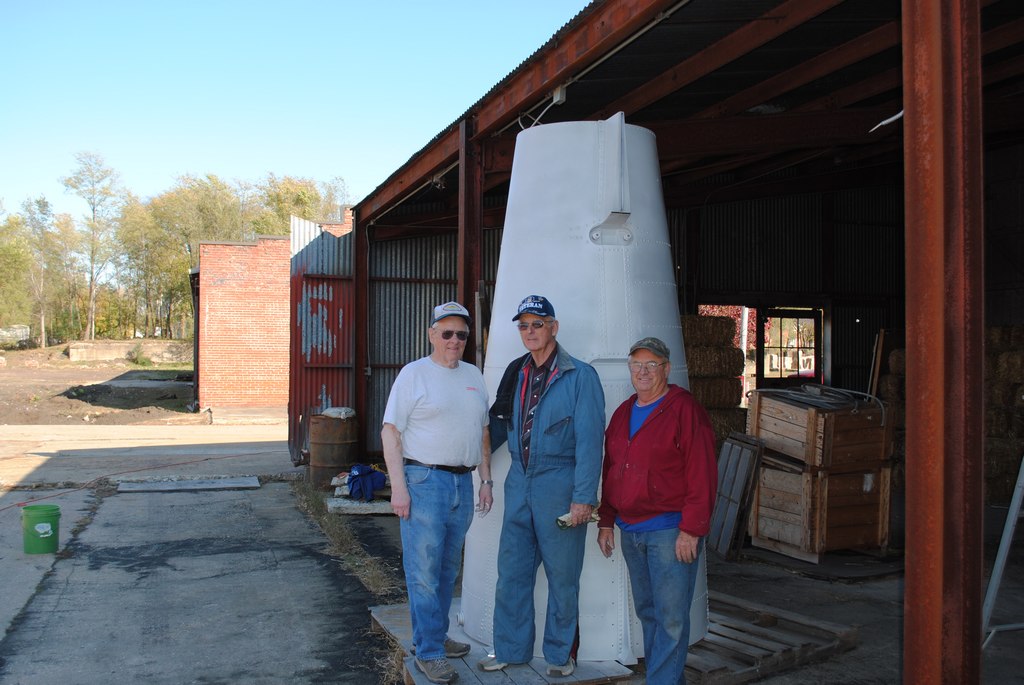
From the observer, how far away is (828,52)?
25.7ft

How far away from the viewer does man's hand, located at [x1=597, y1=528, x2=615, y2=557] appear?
4.46 meters

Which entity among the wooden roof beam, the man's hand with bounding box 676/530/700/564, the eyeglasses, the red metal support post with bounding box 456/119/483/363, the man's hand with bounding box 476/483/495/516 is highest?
the wooden roof beam

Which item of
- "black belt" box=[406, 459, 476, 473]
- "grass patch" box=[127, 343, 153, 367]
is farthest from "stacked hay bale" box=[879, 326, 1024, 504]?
"grass patch" box=[127, 343, 153, 367]

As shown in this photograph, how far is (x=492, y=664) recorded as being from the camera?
466cm

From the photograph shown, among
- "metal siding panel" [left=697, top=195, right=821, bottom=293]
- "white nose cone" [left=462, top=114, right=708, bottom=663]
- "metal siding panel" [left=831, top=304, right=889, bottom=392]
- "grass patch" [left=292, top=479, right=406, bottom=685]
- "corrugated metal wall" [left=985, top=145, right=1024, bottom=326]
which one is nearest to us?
"white nose cone" [left=462, top=114, right=708, bottom=663]

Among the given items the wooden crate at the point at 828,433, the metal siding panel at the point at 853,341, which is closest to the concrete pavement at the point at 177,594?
the wooden crate at the point at 828,433

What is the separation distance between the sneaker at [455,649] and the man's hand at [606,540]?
109cm

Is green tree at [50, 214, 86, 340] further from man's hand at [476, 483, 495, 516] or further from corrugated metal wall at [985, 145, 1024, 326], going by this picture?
man's hand at [476, 483, 495, 516]

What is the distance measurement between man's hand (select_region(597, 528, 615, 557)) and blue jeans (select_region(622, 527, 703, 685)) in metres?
0.18

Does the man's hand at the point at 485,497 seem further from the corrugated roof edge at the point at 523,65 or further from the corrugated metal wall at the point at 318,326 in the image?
the corrugated metal wall at the point at 318,326

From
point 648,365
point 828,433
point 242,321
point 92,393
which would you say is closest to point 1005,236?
point 828,433

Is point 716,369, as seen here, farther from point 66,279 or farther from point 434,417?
point 66,279

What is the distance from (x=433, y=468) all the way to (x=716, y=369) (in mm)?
10155

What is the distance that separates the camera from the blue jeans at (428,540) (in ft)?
15.0
